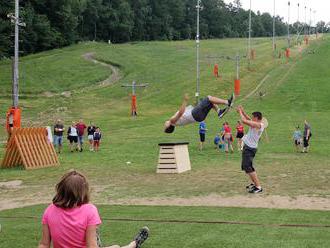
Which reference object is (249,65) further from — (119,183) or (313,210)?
(313,210)

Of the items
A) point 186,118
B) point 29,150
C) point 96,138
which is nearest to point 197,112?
point 186,118

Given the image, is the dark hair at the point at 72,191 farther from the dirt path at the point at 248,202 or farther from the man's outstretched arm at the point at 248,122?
the man's outstretched arm at the point at 248,122

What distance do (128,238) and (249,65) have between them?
2388 inches

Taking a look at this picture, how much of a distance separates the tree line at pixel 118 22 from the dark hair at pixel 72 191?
6605 centimetres

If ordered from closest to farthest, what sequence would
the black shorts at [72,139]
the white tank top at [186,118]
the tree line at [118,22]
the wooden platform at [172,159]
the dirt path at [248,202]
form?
the white tank top at [186,118] → the dirt path at [248,202] → the wooden platform at [172,159] → the black shorts at [72,139] → the tree line at [118,22]

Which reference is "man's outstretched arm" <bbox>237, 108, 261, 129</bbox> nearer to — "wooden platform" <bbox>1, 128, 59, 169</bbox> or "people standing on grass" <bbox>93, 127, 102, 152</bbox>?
"wooden platform" <bbox>1, 128, 59, 169</bbox>

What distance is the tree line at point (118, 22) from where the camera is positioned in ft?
283

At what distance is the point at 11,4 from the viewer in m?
77.4

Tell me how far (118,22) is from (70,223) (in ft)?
377

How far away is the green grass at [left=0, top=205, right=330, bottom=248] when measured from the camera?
966 cm

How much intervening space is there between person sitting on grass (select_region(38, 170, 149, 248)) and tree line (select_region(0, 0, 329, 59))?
6590cm

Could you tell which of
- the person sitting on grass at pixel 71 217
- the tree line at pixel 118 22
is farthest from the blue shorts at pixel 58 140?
the tree line at pixel 118 22

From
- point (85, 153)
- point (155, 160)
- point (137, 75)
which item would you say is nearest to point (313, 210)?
point (155, 160)

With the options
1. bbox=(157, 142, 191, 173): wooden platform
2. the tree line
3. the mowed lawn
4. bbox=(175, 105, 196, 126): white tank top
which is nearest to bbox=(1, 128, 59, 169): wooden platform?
the mowed lawn
